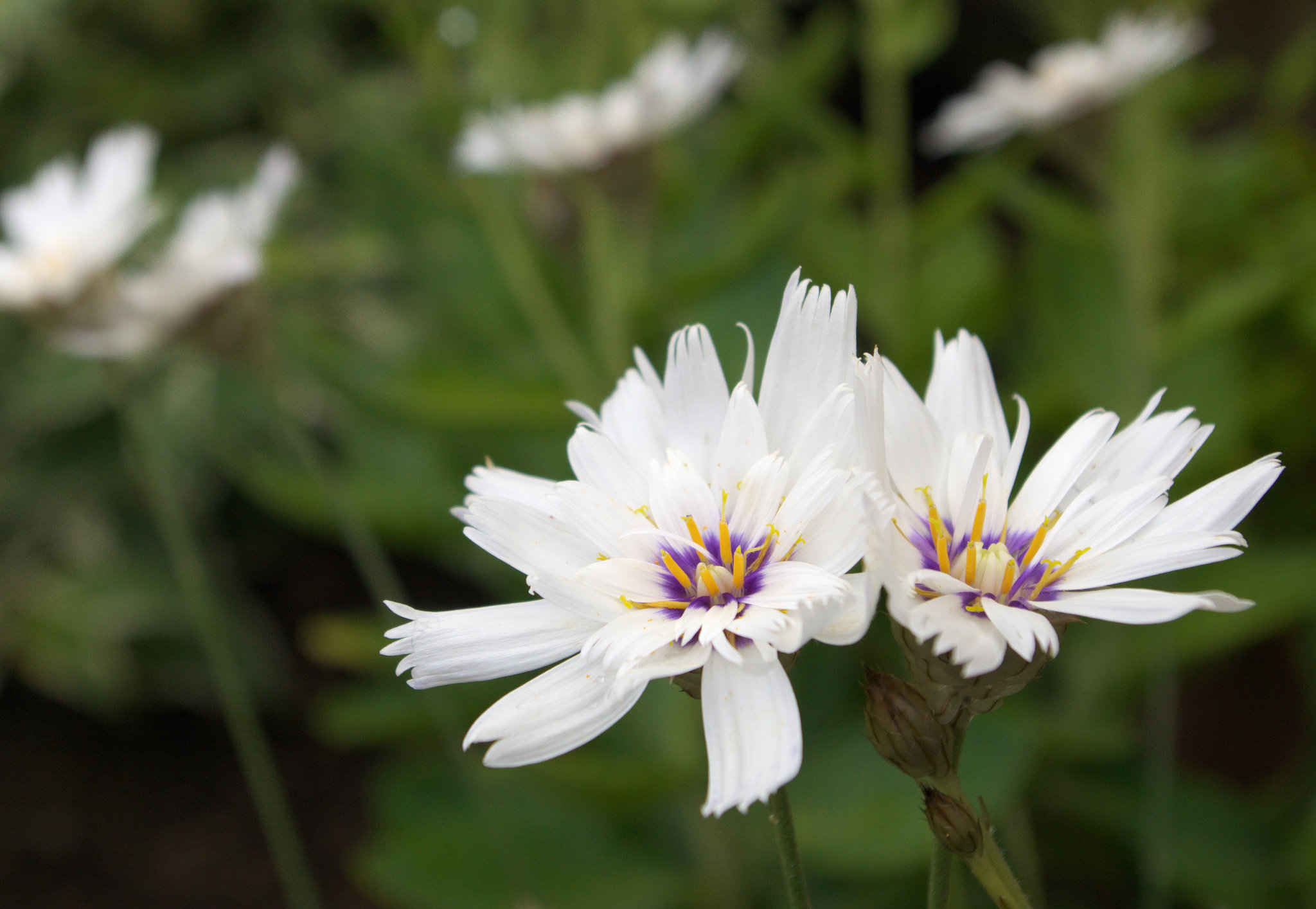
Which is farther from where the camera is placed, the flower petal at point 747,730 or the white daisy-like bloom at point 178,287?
the white daisy-like bloom at point 178,287

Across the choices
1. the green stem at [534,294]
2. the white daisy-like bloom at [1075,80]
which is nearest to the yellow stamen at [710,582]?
the green stem at [534,294]

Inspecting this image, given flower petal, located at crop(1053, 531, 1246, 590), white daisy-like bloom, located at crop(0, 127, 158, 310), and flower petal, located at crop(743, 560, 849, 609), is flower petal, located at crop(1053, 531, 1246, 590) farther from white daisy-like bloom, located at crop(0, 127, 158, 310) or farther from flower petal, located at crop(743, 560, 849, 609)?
white daisy-like bloom, located at crop(0, 127, 158, 310)

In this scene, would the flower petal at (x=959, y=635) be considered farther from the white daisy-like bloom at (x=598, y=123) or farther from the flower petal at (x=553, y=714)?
the white daisy-like bloom at (x=598, y=123)

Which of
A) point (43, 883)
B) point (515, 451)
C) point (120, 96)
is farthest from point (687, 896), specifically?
point (120, 96)

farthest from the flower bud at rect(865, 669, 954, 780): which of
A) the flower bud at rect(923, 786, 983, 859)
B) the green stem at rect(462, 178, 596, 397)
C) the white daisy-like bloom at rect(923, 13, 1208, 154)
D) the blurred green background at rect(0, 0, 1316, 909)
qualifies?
the white daisy-like bloom at rect(923, 13, 1208, 154)

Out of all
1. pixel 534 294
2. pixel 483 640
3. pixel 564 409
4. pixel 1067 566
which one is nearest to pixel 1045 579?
pixel 1067 566

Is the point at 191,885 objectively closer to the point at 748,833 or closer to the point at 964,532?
the point at 748,833
